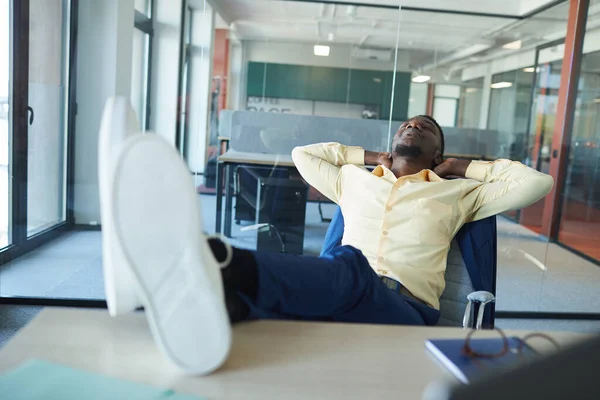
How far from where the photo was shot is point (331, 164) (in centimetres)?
226

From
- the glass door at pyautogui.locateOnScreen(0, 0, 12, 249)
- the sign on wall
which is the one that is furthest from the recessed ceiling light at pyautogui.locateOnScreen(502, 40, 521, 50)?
the glass door at pyautogui.locateOnScreen(0, 0, 12, 249)

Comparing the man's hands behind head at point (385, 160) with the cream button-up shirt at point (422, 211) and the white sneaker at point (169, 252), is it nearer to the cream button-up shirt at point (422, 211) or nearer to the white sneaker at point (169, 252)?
the cream button-up shirt at point (422, 211)

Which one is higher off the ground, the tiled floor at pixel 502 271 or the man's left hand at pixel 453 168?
the man's left hand at pixel 453 168

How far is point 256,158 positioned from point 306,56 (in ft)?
2.42

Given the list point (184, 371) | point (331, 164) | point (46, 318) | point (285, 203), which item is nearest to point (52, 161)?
point (285, 203)

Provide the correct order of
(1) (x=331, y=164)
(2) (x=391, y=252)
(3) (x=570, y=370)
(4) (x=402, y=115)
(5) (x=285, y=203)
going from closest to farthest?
(3) (x=570, y=370) < (2) (x=391, y=252) < (1) (x=331, y=164) < (4) (x=402, y=115) < (5) (x=285, y=203)

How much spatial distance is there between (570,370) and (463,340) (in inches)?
25.1

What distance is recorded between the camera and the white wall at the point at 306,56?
344 cm

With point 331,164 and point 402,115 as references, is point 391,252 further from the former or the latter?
point 402,115

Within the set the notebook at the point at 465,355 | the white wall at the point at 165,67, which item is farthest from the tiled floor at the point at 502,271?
the notebook at the point at 465,355

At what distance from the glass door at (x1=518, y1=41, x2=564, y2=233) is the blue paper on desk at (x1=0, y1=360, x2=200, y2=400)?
3.82 meters

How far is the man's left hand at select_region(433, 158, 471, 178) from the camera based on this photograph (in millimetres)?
2123

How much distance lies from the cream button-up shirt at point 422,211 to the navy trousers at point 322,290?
1.47ft

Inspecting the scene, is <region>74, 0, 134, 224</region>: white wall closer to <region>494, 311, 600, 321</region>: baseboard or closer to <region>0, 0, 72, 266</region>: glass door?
<region>0, 0, 72, 266</region>: glass door
